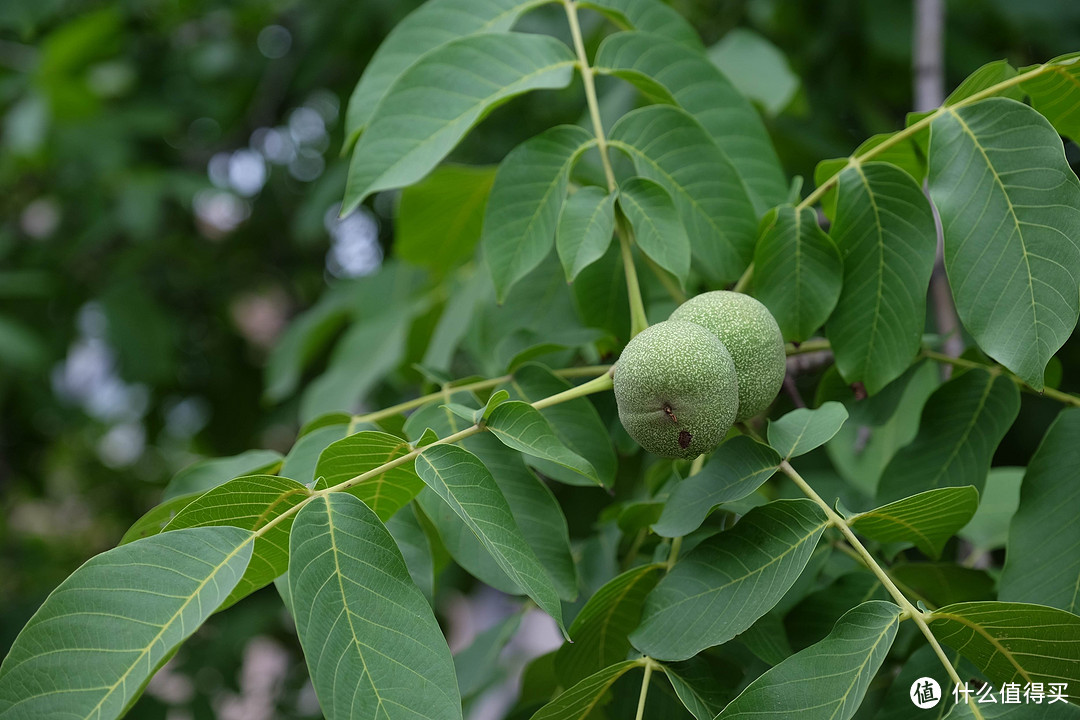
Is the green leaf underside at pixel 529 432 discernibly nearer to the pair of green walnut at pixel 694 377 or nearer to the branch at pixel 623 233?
the pair of green walnut at pixel 694 377

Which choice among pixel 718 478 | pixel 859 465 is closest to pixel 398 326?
pixel 859 465

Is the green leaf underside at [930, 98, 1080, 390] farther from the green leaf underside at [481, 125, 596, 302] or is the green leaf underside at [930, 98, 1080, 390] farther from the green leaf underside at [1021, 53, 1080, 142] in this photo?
the green leaf underside at [481, 125, 596, 302]

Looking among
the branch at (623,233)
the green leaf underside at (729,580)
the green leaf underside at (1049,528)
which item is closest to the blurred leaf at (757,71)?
the branch at (623,233)

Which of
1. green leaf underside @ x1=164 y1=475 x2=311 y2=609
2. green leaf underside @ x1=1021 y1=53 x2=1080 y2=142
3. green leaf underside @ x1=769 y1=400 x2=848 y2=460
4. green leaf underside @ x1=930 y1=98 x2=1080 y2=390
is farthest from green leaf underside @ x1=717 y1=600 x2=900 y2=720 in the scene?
green leaf underside @ x1=1021 y1=53 x2=1080 y2=142

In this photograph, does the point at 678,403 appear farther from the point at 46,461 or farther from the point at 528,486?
the point at 46,461

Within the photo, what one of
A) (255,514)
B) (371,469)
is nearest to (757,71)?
(371,469)

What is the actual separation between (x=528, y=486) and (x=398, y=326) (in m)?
0.93

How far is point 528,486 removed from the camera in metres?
0.92

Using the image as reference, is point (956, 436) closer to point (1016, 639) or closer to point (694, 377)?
point (1016, 639)

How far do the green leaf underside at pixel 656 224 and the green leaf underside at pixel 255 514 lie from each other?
1.42 feet

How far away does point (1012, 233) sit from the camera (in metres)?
0.84

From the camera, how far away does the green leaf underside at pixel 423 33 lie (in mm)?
1148

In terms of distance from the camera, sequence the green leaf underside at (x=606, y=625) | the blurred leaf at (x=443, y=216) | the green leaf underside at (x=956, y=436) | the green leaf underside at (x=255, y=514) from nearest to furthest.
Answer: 1. the green leaf underside at (x=255, y=514)
2. the green leaf underside at (x=606, y=625)
3. the green leaf underside at (x=956, y=436)
4. the blurred leaf at (x=443, y=216)

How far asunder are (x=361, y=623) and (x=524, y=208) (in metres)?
0.52
